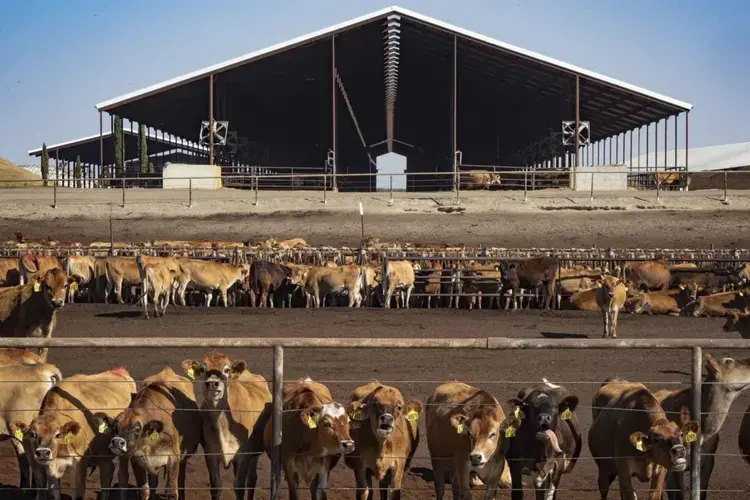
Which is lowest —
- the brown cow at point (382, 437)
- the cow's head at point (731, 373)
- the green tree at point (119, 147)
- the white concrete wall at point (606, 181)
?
the brown cow at point (382, 437)

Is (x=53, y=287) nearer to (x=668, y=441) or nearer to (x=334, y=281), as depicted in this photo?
(x=334, y=281)

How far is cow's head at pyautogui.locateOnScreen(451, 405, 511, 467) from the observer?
722 cm

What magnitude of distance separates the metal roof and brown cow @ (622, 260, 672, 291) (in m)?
16.1

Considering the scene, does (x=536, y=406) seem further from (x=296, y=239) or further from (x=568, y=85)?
(x=568, y=85)

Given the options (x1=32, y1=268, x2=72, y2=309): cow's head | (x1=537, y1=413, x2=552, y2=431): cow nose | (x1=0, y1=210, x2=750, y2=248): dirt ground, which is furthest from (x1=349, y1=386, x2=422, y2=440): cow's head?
(x1=0, y1=210, x2=750, y2=248): dirt ground

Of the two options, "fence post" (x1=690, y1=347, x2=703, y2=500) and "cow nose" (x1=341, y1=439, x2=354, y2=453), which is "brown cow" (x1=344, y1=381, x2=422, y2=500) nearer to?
"cow nose" (x1=341, y1=439, x2=354, y2=453)

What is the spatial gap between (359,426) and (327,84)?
43645 mm

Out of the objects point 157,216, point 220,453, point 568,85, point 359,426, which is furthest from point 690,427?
point 568,85

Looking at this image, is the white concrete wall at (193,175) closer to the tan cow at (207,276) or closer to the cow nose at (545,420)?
the tan cow at (207,276)

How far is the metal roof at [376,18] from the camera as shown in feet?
131

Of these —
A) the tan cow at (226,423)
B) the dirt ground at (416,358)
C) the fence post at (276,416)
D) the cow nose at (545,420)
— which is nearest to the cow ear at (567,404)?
the cow nose at (545,420)

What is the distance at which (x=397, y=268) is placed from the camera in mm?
25547

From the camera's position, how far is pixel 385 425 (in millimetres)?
7273

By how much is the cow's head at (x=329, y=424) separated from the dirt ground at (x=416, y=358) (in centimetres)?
38
